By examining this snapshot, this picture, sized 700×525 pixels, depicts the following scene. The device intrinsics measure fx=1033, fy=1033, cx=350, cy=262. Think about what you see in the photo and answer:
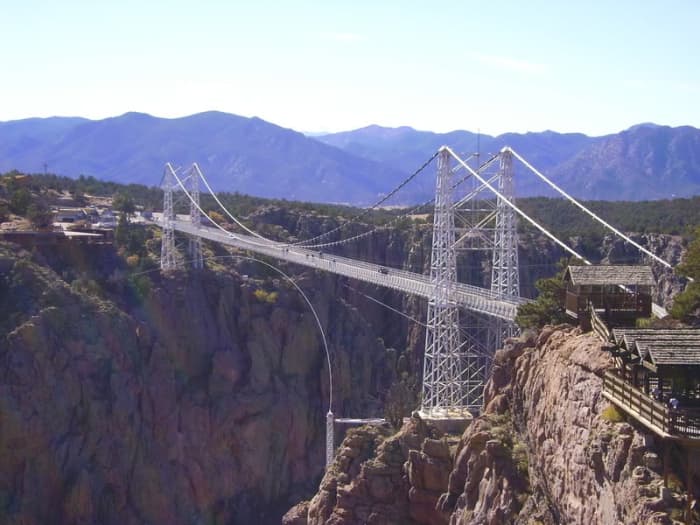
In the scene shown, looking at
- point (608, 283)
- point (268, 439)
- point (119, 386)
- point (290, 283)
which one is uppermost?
point (608, 283)

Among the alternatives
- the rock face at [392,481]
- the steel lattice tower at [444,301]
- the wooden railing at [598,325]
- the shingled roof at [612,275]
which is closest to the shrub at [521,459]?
the rock face at [392,481]

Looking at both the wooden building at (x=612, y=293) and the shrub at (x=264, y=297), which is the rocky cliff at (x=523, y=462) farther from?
the shrub at (x=264, y=297)

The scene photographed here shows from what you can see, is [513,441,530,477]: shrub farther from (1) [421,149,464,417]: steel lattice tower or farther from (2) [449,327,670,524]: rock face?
(1) [421,149,464,417]: steel lattice tower

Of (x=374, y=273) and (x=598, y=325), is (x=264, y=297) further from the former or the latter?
(x=598, y=325)

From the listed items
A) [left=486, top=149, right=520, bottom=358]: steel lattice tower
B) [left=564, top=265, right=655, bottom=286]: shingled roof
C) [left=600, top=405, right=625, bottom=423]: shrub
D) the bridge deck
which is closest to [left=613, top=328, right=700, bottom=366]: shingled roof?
[left=600, top=405, right=625, bottom=423]: shrub

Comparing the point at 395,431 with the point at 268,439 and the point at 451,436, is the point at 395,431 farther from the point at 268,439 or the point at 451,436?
the point at 268,439

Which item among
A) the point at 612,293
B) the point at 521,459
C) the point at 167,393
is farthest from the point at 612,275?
the point at 167,393

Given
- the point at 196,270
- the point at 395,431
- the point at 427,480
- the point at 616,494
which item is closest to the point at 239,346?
the point at 196,270
